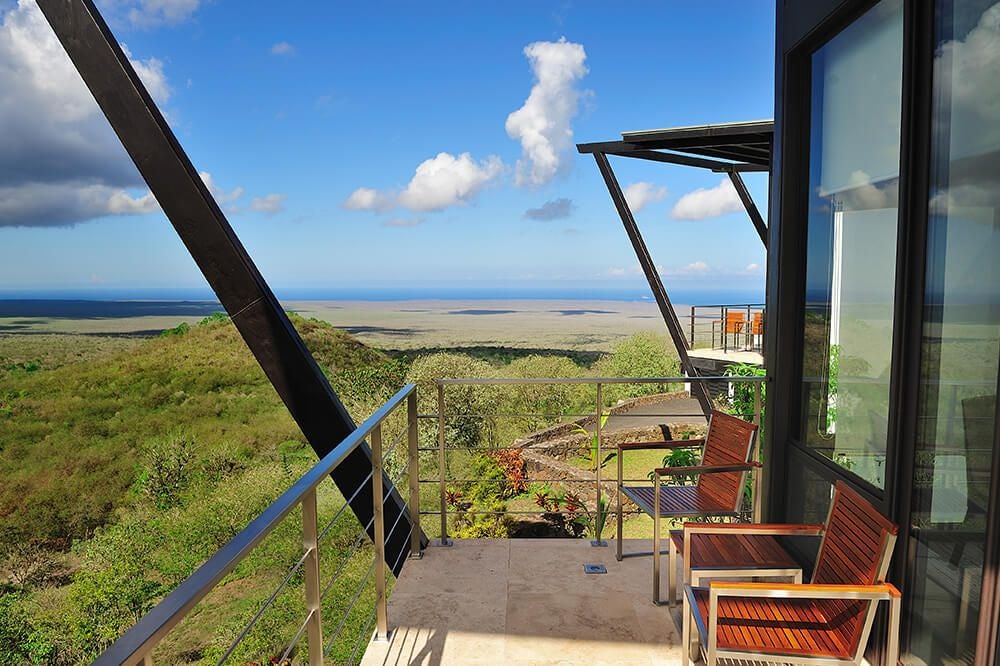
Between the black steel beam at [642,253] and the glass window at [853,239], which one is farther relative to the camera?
the black steel beam at [642,253]

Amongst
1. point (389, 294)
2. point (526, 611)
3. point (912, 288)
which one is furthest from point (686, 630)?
point (389, 294)

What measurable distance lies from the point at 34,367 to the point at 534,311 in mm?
18999

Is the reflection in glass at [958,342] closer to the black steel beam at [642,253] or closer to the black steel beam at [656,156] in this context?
the black steel beam at [656,156]

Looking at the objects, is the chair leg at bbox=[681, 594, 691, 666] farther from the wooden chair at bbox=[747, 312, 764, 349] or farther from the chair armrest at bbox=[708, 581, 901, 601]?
the wooden chair at bbox=[747, 312, 764, 349]

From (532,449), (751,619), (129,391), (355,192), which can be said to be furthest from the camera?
(355,192)

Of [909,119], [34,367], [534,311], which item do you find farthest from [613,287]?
[909,119]

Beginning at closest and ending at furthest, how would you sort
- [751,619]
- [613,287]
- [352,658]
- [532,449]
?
1. [751,619]
2. [352,658]
3. [532,449]
4. [613,287]

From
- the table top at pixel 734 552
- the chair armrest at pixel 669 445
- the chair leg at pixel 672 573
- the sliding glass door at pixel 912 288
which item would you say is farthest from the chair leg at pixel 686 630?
the chair armrest at pixel 669 445

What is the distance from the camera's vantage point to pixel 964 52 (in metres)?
1.59

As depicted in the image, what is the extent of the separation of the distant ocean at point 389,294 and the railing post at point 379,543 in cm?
583

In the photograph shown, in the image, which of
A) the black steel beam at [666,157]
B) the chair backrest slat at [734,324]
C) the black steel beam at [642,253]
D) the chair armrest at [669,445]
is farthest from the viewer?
the chair backrest slat at [734,324]

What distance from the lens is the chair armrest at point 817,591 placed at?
1488 millimetres

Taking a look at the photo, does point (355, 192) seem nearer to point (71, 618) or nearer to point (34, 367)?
point (34, 367)

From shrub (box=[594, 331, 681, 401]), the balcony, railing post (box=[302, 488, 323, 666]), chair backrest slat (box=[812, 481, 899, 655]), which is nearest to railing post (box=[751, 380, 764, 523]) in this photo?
the balcony
